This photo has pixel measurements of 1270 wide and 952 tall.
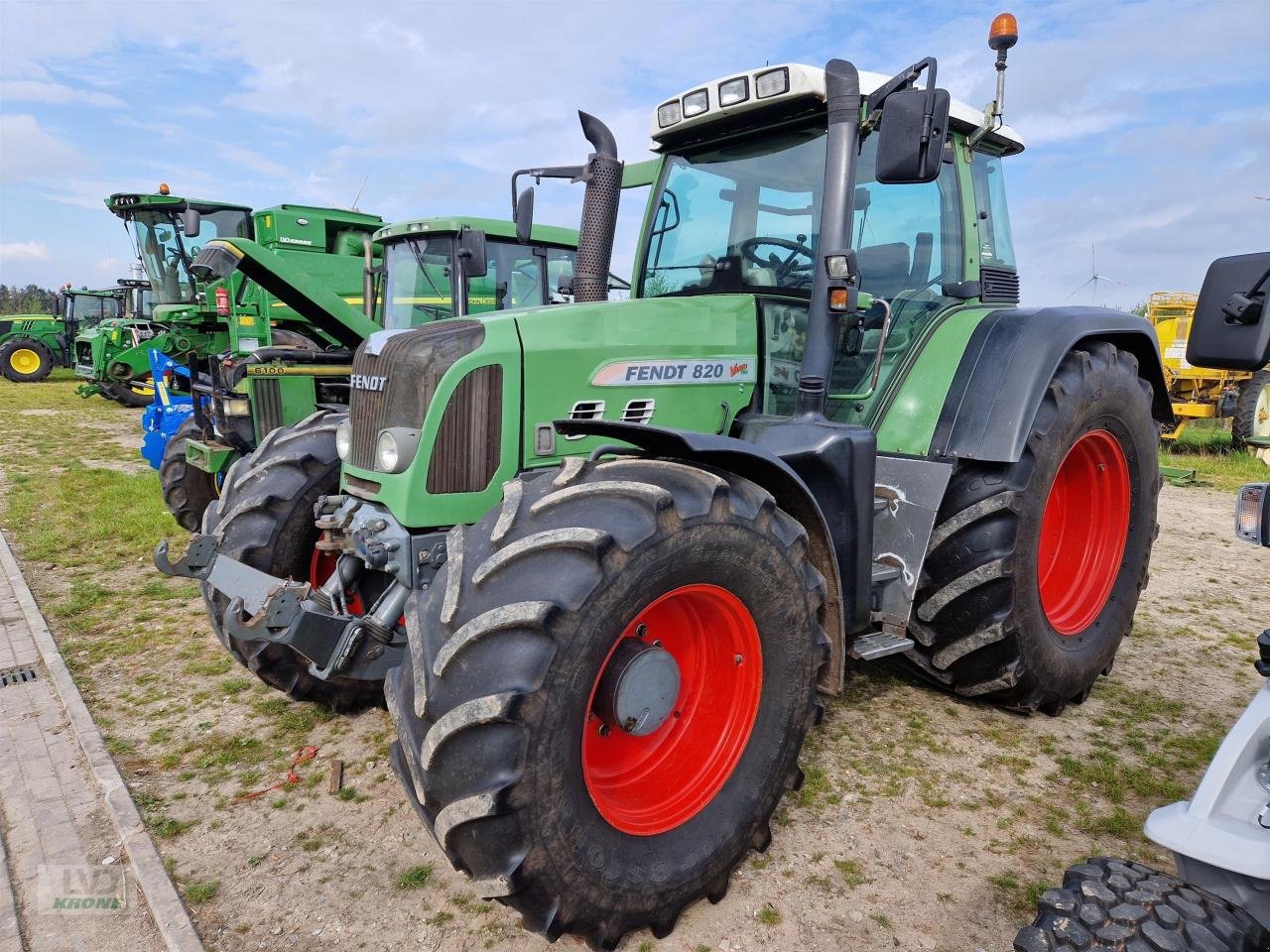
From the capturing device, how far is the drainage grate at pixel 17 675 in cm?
384

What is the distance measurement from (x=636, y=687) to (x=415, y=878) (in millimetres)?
976

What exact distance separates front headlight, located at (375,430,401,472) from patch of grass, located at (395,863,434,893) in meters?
1.22

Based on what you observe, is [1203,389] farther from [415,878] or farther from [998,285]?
[415,878]

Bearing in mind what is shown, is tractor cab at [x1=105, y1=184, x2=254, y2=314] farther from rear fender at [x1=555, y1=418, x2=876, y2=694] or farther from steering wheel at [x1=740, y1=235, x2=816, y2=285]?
rear fender at [x1=555, y1=418, x2=876, y2=694]

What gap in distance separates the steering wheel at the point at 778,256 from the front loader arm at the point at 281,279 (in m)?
3.22

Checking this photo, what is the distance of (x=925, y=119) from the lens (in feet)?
7.97

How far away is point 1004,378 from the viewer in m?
3.14

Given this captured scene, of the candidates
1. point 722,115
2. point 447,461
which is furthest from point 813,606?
point 722,115

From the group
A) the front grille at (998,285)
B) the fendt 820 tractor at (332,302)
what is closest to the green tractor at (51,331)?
the fendt 820 tractor at (332,302)

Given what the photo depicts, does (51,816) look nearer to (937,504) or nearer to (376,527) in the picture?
(376,527)

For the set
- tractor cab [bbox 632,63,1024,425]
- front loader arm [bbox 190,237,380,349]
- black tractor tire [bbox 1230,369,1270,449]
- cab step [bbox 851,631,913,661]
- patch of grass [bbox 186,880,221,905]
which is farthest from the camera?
black tractor tire [bbox 1230,369,1270,449]

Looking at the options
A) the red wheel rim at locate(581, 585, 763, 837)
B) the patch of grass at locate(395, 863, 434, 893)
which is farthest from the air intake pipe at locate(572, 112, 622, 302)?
the patch of grass at locate(395, 863, 434, 893)

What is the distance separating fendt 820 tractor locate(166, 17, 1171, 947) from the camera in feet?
6.41

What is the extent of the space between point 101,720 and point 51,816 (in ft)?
2.54
